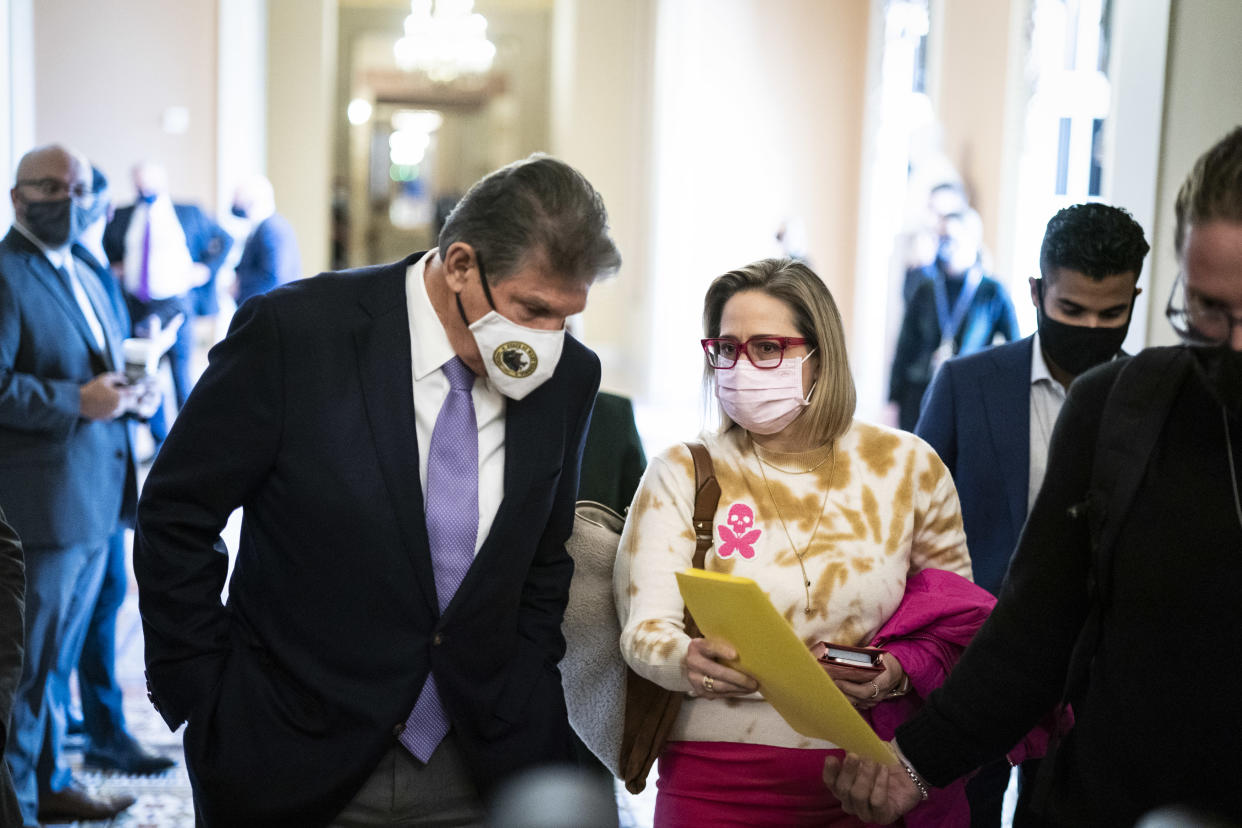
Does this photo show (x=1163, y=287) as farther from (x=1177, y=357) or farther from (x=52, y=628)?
(x=52, y=628)

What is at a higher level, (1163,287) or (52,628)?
(1163,287)

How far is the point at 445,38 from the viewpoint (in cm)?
1656

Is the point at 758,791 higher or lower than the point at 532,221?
lower

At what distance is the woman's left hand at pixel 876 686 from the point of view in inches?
80.4

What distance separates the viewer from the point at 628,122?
16.9m

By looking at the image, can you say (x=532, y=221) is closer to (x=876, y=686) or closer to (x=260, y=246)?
(x=876, y=686)

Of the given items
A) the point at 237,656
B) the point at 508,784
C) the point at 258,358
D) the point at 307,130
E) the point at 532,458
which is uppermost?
the point at 307,130

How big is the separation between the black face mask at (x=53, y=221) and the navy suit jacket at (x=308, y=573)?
2006 millimetres

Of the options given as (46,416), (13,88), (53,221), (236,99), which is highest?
(236,99)

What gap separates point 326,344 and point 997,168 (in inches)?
316

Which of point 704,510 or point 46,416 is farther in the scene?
point 46,416

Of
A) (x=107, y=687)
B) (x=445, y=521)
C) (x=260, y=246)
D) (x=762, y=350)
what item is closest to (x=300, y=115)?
(x=260, y=246)

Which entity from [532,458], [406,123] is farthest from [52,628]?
[406,123]

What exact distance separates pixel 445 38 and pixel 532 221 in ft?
50.4
